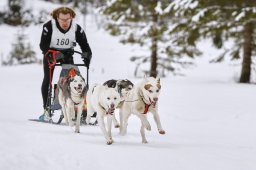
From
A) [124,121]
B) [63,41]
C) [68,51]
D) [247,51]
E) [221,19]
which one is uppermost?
[221,19]

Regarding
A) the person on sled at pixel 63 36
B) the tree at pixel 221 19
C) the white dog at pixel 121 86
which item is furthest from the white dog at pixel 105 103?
the tree at pixel 221 19

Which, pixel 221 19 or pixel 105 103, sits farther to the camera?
pixel 221 19

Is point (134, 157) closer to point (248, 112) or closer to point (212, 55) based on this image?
point (248, 112)

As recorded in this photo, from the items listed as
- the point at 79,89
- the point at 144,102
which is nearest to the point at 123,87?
the point at 144,102

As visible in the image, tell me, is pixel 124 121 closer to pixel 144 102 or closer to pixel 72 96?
pixel 144 102

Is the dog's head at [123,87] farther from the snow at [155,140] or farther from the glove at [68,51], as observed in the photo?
the glove at [68,51]

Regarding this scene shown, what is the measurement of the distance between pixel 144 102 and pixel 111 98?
1.94ft

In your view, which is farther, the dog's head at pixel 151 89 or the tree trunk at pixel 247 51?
the tree trunk at pixel 247 51

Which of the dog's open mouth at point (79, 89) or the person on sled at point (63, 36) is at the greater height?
the person on sled at point (63, 36)

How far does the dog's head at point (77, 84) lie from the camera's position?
5.95 m

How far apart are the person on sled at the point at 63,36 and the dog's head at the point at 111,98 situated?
5.16ft

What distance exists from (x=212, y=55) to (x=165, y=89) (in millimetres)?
21200

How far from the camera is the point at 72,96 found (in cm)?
609

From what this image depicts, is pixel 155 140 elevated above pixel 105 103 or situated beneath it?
situated beneath
